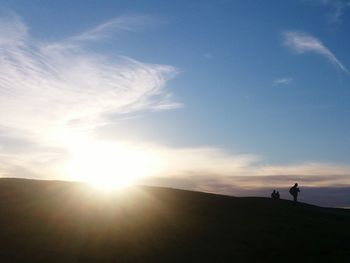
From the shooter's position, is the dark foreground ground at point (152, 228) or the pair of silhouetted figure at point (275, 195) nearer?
the dark foreground ground at point (152, 228)

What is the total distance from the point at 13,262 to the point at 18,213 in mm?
8371

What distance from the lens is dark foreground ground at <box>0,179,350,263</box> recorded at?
90.0 ft

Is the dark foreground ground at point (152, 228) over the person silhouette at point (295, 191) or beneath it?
beneath

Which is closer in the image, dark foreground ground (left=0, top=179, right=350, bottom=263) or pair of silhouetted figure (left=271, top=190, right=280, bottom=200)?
dark foreground ground (left=0, top=179, right=350, bottom=263)

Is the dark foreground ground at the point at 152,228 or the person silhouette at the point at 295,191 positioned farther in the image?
the person silhouette at the point at 295,191

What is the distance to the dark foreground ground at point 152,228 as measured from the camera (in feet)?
90.0

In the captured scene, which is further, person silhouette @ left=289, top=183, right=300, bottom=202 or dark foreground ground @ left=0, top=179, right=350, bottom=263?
person silhouette @ left=289, top=183, right=300, bottom=202

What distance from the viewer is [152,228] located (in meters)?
32.2

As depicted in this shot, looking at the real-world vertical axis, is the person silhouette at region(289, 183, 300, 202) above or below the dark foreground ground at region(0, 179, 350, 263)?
above

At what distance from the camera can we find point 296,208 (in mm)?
44125

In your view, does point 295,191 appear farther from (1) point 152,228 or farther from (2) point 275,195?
(1) point 152,228

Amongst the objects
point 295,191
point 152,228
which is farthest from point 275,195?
point 152,228

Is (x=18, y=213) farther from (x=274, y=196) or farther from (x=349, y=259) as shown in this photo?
(x=274, y=196)

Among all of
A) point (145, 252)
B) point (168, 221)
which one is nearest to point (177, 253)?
point (145, 252)
